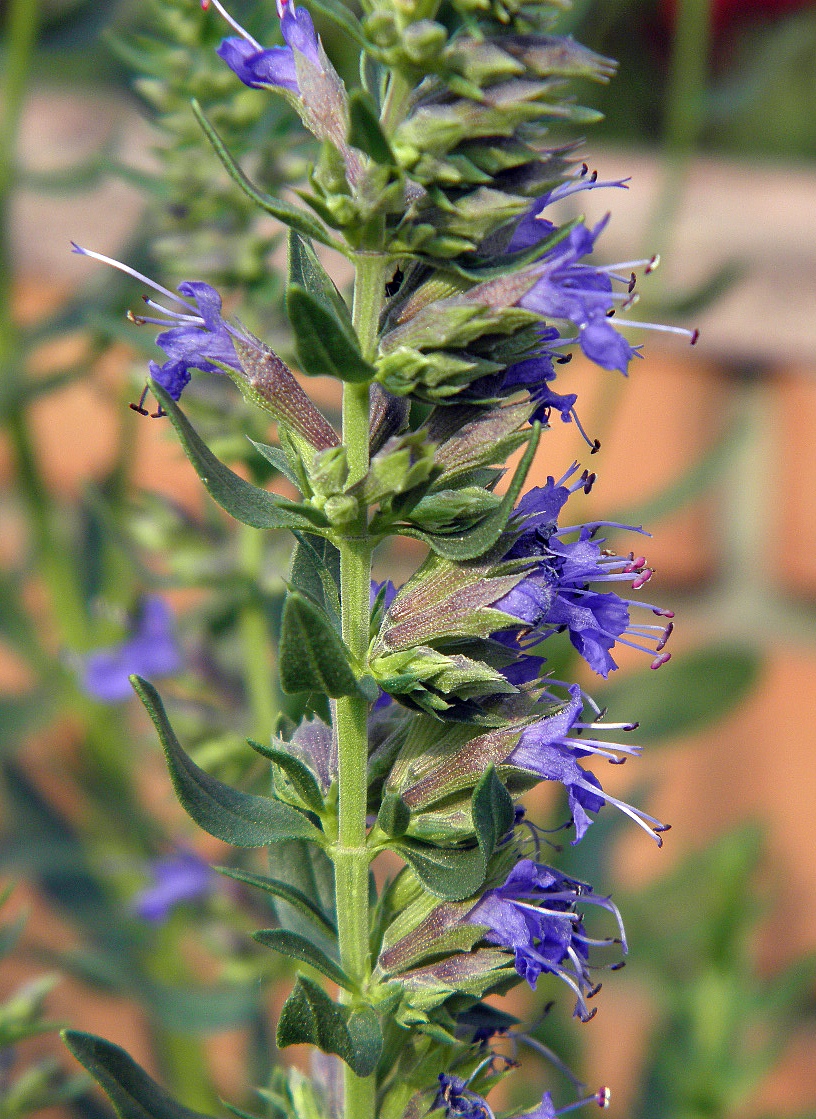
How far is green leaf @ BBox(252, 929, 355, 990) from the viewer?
0.36 metres

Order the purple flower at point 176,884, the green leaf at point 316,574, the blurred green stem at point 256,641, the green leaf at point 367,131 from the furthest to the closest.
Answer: the purple flower at point 176,884
the blurred green stem at point 256,641
the green leaf at point 316,574
the green leaf at point 367,131

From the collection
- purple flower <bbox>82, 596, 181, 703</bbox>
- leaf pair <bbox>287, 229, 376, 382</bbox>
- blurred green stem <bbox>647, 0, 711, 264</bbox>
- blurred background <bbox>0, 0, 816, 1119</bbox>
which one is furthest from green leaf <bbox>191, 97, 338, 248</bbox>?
blurred green stem <bbox>647, 0, 711, 264</bbox>

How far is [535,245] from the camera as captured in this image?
0.36 meters

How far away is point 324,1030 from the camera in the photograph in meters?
0.38

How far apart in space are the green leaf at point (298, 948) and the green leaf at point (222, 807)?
0.04 meters

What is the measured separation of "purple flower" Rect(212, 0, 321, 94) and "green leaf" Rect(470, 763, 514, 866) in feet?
0.80

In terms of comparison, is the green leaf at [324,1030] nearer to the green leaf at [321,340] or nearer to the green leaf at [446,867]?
the green leaf at [446,867]

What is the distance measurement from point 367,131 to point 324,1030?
0.29m

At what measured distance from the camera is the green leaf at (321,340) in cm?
33

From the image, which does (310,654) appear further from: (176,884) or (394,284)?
(176,884)

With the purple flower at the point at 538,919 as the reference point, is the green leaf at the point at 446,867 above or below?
above

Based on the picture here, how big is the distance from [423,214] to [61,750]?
3.75 ft

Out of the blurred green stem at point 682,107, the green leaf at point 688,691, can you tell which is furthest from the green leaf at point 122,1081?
the blurred green stem at point 682,107

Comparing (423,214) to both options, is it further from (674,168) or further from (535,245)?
(674,168)
